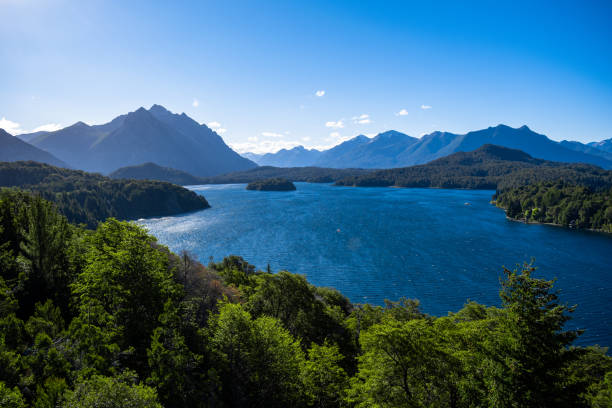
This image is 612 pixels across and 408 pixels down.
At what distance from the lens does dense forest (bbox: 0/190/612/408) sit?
16516mm

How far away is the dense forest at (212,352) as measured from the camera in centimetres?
1652

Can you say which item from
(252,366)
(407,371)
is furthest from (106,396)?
(407,371)

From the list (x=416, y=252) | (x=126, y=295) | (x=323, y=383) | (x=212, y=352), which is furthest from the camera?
(x=416, y=252)

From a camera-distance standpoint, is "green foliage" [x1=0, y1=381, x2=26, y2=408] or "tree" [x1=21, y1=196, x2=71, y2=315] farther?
"tree" [x1=21, y1=196, x2=71, y2=315]

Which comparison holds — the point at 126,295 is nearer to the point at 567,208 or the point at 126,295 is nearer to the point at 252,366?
the point at 252,366

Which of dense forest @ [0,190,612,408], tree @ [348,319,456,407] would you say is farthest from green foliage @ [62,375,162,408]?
tree @ [348,319,456,407]

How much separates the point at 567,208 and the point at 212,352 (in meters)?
192

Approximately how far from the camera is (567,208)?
15012 centimetres

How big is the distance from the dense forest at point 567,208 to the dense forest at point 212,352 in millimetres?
153197

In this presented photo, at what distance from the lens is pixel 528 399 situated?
16453 mm

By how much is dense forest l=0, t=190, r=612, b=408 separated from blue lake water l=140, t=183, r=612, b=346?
4169cm

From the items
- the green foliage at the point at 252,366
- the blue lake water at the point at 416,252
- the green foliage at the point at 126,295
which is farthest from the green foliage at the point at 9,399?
the blue lake water at the point at 416,252

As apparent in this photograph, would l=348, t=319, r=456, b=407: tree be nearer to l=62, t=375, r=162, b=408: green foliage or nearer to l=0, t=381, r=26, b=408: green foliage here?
l=62, t=375, r=162, b=408: green foliage

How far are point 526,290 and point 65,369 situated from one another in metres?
28.0
